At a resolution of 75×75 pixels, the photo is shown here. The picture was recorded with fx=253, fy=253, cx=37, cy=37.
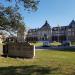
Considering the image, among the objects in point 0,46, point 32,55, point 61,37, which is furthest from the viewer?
point 61,37

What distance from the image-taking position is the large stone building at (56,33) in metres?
150

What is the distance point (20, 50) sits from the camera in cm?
2606

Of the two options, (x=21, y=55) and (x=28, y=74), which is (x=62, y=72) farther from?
(x=21, y=55)

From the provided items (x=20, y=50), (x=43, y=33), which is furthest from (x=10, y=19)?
(x=43, y=33)

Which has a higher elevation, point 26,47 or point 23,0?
point 23,0

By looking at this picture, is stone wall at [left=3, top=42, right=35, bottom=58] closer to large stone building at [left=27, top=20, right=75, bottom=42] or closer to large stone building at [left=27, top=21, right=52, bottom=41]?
large stone building at [left=27, top=20, right=75, bottom=42]

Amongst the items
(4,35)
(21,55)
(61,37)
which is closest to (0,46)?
(21,55)

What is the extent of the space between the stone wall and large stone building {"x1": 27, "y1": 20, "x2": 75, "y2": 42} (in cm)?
12049

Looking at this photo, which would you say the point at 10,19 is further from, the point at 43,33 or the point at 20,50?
the point at 43,33

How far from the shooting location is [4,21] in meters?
19.2

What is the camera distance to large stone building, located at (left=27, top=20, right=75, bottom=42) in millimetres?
150500

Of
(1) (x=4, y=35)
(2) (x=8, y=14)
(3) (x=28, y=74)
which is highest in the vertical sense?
(2) (x=8, y=14)

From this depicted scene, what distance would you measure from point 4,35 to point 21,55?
21.6 ft

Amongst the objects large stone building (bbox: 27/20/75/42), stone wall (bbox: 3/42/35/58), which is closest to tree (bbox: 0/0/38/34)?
stone wall (bbox: 3/42/35/58)
